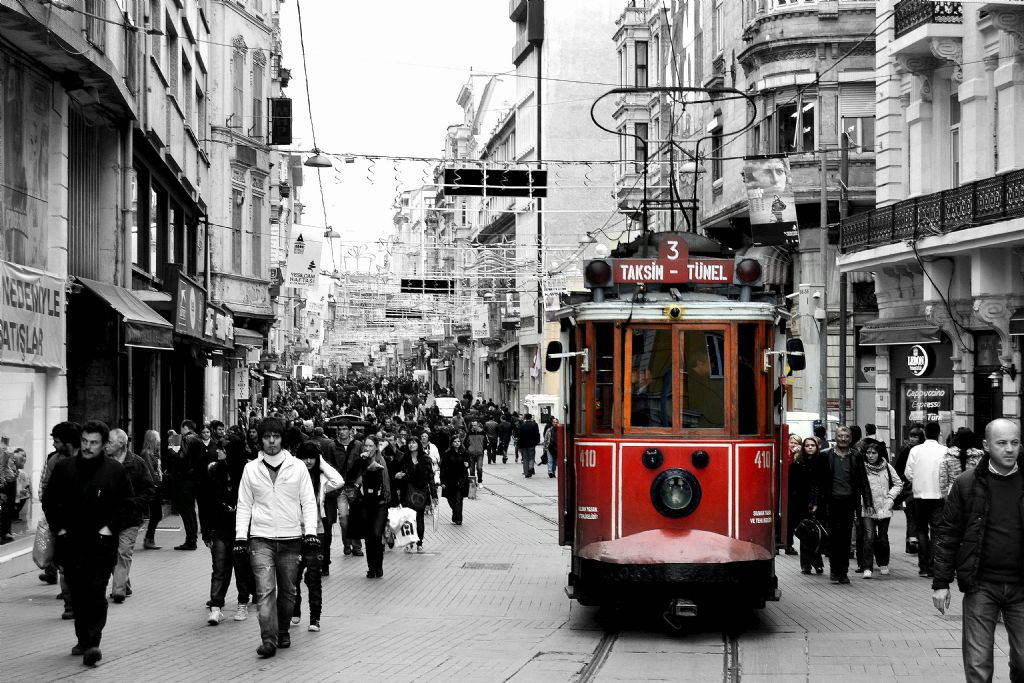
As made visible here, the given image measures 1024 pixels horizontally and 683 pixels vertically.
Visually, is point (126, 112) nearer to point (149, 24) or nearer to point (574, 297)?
point (149, 24)

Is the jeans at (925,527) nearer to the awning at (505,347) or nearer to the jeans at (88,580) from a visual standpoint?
the jeans at (88,580)

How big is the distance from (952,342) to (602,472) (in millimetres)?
16729

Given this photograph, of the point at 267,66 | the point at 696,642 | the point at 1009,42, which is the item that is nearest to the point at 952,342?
the point at 1009,42

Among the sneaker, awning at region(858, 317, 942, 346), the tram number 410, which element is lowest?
the sneaker

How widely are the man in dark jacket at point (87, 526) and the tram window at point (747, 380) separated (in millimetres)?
4966

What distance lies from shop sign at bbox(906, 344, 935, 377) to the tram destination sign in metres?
16.4

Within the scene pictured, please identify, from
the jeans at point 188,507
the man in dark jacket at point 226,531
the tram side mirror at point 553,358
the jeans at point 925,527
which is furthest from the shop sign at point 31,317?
the jeans at point 925,527

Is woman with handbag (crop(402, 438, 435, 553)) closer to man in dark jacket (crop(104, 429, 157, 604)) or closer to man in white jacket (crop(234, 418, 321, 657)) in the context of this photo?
man in dark jacket (crop(104, 429, 157, 604))

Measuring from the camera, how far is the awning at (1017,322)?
2406cm

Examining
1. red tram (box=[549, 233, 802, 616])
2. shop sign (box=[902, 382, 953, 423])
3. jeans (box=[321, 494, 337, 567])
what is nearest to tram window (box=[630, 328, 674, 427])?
red tram (box=[549, 233, 802, 616])

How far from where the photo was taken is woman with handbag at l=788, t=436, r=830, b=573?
16.8 meters

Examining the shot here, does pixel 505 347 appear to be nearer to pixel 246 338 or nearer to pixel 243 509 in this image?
pixel 246 338

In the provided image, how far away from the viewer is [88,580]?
1050cm

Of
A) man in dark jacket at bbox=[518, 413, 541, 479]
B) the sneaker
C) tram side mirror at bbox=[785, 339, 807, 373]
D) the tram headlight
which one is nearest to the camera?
the sneaker
